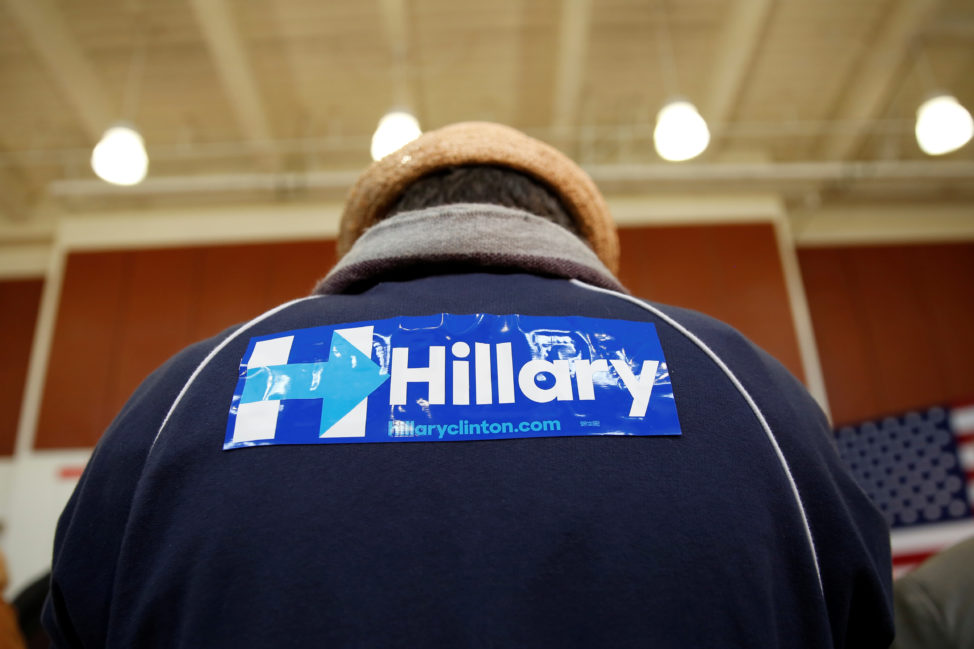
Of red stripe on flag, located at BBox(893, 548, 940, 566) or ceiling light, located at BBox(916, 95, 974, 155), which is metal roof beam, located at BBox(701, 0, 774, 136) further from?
red stripe on flag, located at BBox(893, 548, 940, 566)

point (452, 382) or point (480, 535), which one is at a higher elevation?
point (452, 382)

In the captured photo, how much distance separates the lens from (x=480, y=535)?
0.58m

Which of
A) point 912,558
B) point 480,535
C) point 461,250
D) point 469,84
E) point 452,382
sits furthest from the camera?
point 469,84

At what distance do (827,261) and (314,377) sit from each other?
627cm

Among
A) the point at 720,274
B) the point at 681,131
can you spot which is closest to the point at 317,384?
the point at 681,131

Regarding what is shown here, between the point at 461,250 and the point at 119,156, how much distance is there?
331 centimetres

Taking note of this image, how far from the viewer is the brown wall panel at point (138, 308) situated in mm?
4922

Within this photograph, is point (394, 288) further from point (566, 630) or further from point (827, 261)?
point (827, 261)

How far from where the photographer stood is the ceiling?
166 inches

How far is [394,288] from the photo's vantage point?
805mm

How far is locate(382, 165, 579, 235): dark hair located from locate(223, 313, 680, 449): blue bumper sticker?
0.30 m

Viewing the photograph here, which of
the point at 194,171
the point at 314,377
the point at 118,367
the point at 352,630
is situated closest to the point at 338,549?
the point at 352,630

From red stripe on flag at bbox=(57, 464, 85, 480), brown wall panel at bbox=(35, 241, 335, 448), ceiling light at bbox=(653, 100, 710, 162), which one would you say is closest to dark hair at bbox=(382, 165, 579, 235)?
ceiling light at bbox=(653, 100, 710, 162)

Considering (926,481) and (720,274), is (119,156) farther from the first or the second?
(926,481)
